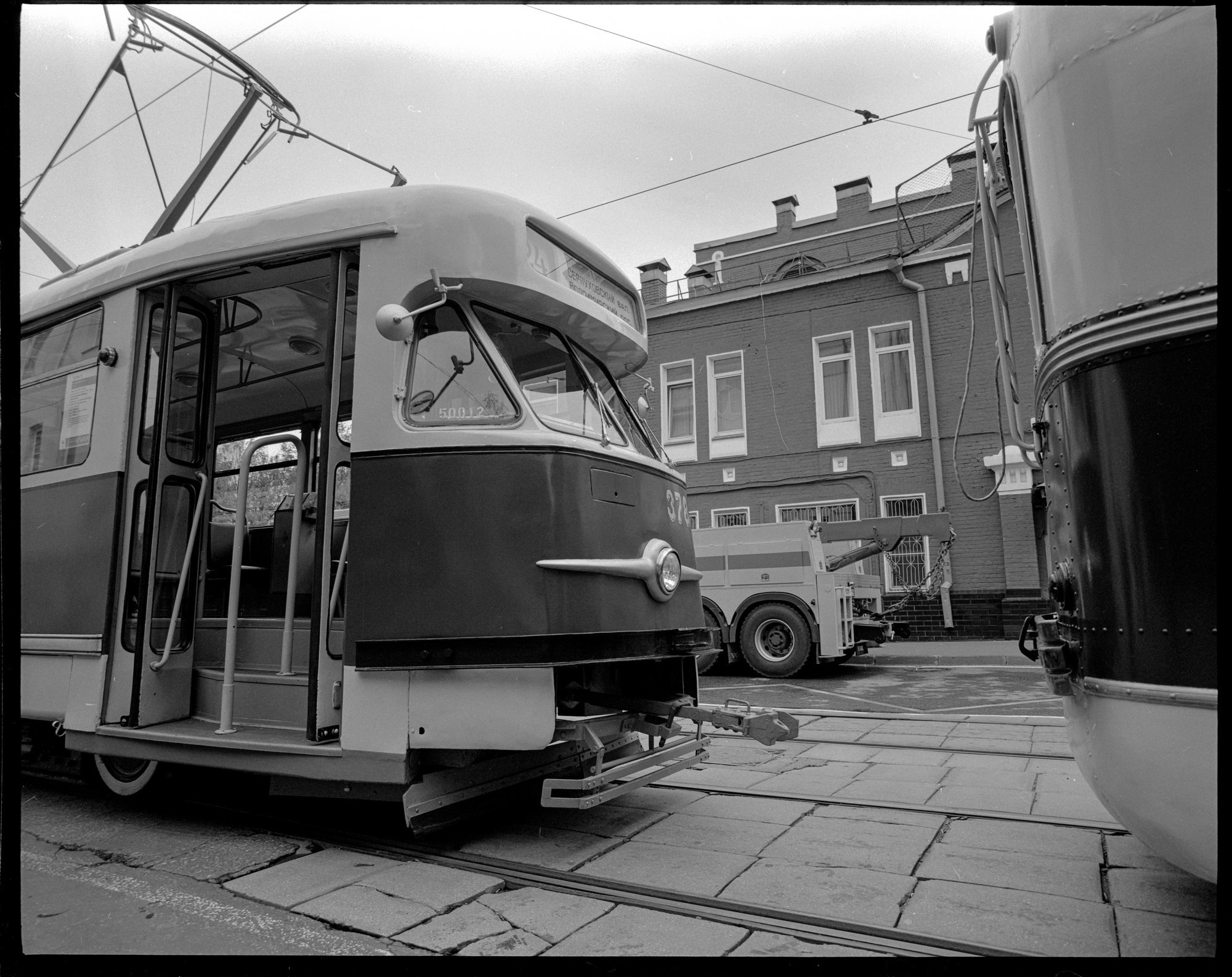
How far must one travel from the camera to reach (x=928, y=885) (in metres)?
3.12

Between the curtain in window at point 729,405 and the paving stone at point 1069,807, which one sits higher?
the curtain in window at point 729,405

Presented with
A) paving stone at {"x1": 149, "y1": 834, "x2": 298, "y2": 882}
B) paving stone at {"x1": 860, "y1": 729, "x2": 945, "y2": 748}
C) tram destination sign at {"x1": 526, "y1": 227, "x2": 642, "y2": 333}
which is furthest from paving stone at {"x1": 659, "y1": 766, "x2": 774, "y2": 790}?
tram destination sign at {"x1": 526, "y1": 227, "x2": 642, "y2": 333}

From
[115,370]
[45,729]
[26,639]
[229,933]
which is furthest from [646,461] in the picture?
[45,729]

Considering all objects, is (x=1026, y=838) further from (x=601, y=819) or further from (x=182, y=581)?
(x=182, y=581)

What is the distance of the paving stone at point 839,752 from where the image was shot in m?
5.63

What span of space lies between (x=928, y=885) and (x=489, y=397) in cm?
265

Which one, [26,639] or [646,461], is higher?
[646,461]

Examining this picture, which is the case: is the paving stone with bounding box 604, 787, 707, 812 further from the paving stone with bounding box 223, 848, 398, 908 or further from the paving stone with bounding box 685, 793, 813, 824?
the paving stone with bounding box 223, 848, 398, 908

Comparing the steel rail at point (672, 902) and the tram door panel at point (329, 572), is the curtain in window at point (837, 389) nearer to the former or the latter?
the tram door panel at point (329, 572)

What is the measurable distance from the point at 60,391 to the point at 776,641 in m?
9.04

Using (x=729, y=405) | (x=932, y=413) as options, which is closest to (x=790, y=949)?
(x=932, y=413)

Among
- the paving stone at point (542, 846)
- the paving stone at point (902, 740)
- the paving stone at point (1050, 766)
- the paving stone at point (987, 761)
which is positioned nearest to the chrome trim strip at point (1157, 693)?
the paving stone at point (542, 846)

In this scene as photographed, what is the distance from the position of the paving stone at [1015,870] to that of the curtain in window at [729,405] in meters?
14.3

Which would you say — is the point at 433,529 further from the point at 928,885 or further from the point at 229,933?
the point at 928,885
